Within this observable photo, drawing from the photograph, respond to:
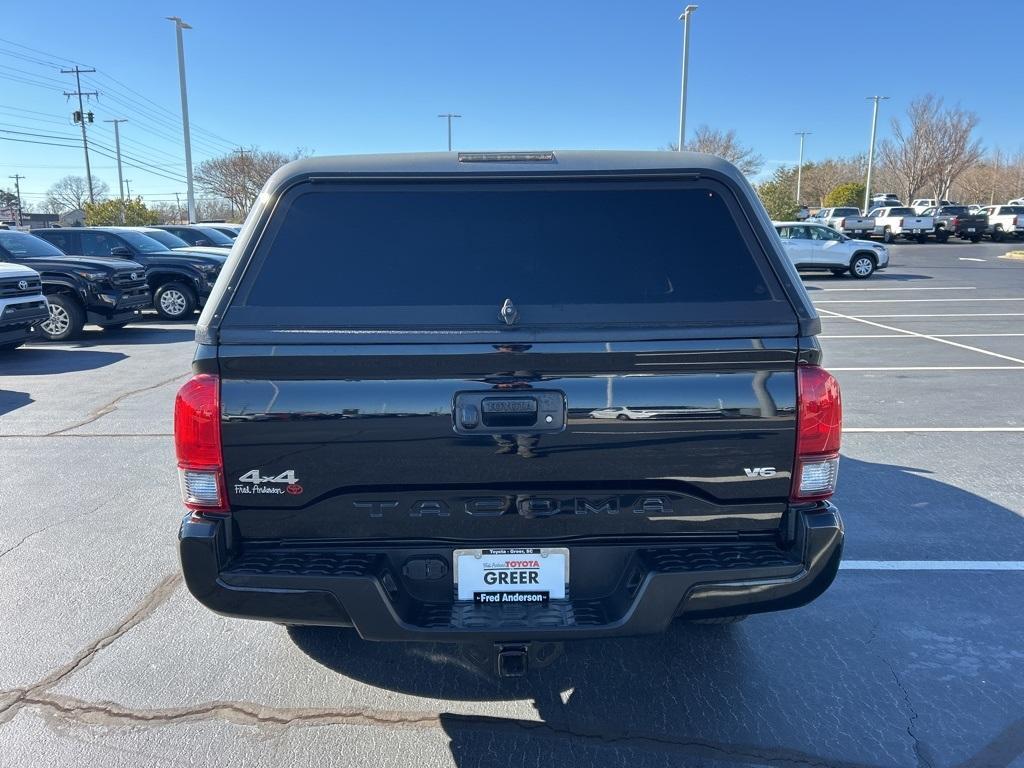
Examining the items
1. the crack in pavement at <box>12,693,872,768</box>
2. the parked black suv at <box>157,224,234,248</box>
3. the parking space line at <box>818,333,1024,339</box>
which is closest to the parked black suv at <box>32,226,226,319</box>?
the parked black suv at <box>157,224,234,248</box>

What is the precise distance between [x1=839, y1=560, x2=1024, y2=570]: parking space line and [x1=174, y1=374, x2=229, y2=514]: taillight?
3310 millimetres

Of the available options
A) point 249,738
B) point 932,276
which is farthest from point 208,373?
point 932,276

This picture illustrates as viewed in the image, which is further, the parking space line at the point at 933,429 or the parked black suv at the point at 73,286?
the parked black suv at the point at 73,286

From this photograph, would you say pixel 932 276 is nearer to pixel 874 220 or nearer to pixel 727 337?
pixel 874 220

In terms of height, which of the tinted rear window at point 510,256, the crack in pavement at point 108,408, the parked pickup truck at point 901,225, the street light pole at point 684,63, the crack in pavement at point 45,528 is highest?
the street light pole at point 684,63

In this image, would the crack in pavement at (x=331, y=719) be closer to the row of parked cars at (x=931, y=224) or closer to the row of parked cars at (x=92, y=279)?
the row of parked cars at (x=92, y=279)

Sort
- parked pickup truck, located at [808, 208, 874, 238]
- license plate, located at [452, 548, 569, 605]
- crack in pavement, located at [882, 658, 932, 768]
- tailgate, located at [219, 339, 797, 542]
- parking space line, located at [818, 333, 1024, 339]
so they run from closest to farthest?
tailgate, located at [219, 339, 797, 542], license plate, located at [452, 548, 569, 605], crack in pavement, located at [882, 658, 932, 768], parking space line, located at [818, 333, 1024, 339], parked pickup truck, located at [808, 208, 874, 238]

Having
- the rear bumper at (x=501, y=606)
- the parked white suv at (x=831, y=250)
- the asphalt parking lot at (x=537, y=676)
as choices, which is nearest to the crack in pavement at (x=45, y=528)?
the asphalt parking lot at (x=537, y=676)

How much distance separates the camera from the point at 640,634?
8.05 feet

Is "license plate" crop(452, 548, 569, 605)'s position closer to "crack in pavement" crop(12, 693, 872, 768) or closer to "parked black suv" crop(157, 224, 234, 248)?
"crack in pavement" crop(12, 693, 872, 768)

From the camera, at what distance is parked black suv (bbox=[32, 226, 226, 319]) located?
578 inches

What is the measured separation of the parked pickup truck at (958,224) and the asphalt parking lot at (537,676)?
43.5 metres

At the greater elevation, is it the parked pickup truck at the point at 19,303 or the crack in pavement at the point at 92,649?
the parked pickup truck at the point at 19,303

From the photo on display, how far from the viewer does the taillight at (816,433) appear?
8.11 feet
